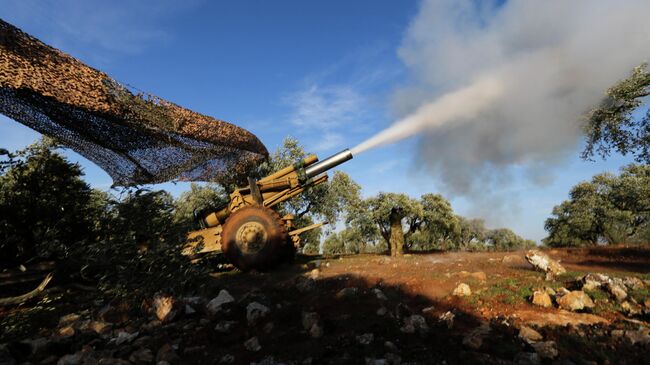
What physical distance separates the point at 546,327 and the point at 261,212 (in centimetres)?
852

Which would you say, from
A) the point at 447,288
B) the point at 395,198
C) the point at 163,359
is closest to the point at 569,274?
the point at 447,288

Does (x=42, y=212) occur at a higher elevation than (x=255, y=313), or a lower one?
higher

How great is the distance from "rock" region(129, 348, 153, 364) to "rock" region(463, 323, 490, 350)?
4581 millimetres

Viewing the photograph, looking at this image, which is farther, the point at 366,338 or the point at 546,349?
the point at 366,338

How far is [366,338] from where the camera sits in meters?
5.36

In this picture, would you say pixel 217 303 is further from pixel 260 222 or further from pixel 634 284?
pixel 634 284

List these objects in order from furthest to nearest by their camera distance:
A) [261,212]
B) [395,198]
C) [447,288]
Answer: [395,198]
[261,212]
[447,288]

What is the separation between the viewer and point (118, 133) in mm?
5430

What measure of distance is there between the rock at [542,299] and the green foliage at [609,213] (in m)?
27.9

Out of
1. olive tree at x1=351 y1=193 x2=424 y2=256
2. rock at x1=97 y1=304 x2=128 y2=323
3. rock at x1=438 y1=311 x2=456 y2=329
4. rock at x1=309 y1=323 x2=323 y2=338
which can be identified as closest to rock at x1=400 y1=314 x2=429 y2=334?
rock at x1=438 y1=311 x2=456 y2=329

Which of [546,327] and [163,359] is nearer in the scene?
[163,359]

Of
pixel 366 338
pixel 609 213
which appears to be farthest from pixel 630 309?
pixel 609 213

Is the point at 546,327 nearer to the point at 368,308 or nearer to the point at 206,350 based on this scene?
the point at 368,308

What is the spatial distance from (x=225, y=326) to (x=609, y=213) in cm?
3448
